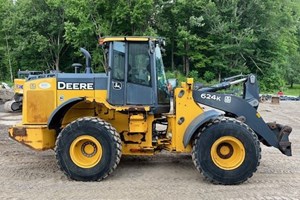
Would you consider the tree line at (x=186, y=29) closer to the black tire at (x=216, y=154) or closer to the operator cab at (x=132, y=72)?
the operator cab at (x=132, y=72)

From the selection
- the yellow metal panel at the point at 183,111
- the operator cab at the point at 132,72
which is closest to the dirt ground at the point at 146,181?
the yellow metal panel at the point at 183,111

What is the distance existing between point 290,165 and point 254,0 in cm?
2816

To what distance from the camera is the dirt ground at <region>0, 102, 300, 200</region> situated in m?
5.45

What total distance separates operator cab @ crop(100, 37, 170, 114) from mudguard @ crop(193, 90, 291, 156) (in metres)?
0.74

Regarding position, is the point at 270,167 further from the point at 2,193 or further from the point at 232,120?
the point at 2,193

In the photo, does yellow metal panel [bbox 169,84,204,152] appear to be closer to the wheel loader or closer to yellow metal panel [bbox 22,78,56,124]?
the wheel loader

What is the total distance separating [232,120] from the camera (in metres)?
6.09

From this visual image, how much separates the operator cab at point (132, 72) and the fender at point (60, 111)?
553mm

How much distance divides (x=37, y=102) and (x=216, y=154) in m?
2.98

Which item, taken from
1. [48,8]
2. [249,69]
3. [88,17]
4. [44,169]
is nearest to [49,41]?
[48,8]

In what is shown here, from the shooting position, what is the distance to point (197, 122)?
609cm

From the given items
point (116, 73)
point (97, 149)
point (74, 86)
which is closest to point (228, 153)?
point (97, 149)

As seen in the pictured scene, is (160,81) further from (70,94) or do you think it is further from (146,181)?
(146,181)

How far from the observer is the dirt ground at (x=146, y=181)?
5445 millimetres
